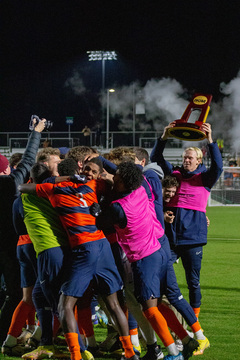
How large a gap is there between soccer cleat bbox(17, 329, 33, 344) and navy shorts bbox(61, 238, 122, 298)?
1.38 metres

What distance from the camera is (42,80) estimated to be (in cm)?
6034

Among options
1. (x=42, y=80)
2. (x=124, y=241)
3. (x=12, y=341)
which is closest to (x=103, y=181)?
(x=124, y=241)

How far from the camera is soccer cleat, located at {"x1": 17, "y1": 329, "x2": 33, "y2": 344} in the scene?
577 cm

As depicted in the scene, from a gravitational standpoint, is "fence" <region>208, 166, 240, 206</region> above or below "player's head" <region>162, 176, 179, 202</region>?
below

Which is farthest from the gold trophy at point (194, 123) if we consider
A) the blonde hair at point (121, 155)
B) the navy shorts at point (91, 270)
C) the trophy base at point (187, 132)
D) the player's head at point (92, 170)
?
the navy shorts at point (91, 270)

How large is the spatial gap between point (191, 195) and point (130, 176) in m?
1.64

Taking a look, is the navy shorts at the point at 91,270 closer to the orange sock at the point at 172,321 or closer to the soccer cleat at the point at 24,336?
the orange sock at the point at 172,321

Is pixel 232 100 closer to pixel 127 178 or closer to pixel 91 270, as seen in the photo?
pixel 127 178

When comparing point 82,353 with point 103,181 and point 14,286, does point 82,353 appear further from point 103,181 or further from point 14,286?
point 103,181

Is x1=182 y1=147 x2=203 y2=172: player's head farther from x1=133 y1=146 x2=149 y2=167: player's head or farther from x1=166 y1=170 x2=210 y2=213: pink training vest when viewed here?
x1=133 y1=146 x2=149 y2=167: player's head

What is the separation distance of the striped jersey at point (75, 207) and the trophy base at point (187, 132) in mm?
1302

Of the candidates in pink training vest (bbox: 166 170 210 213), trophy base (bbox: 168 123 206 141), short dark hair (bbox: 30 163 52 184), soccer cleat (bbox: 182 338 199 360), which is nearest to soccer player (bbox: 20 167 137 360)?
short dark hair (bbox: 30 163 52 184)

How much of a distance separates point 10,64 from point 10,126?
7.07m

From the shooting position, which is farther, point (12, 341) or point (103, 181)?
point (12, 341)
